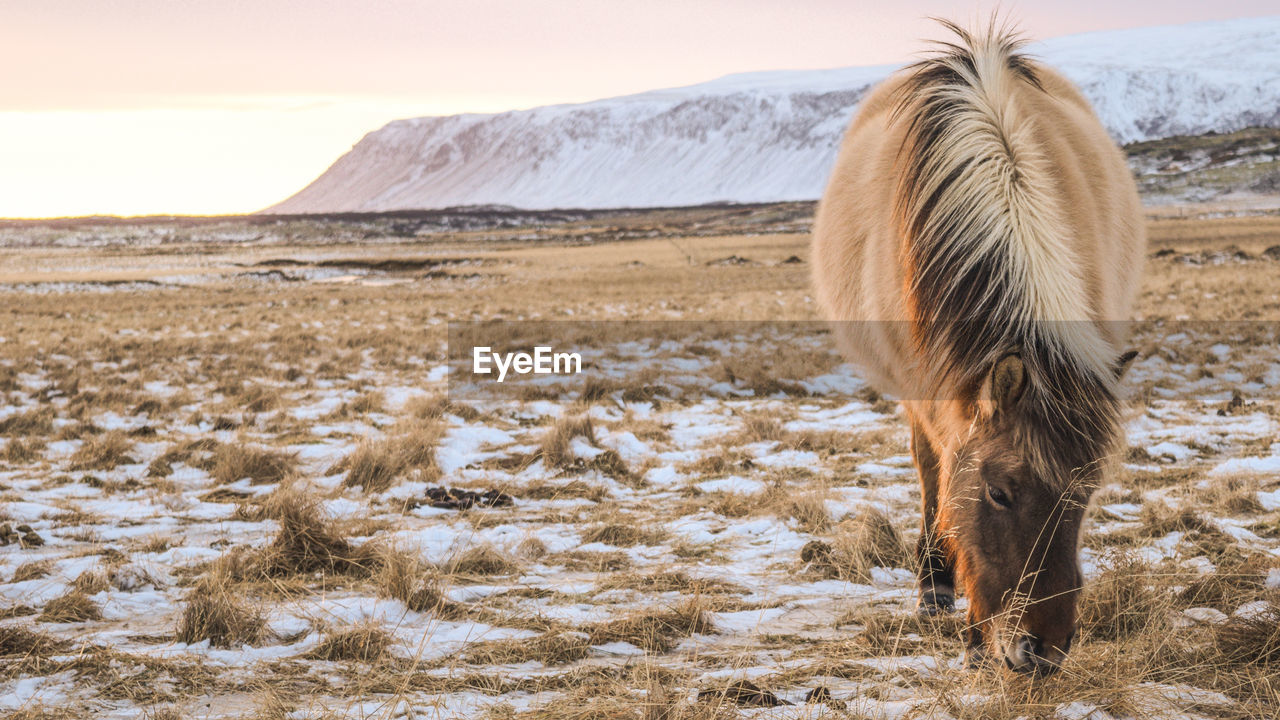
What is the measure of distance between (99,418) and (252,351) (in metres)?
5.39

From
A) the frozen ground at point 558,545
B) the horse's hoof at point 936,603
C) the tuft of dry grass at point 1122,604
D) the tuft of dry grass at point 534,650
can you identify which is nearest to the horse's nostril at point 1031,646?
the frozen ground at point 558,545

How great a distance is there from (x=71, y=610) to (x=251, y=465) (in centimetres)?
292

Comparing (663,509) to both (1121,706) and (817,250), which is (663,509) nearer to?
(817,250)

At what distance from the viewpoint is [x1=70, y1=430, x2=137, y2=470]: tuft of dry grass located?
673cm

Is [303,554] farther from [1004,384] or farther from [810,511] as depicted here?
[1004,384]

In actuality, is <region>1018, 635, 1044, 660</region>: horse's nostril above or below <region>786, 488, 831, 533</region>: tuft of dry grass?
above

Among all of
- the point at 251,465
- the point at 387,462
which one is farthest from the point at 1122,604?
the point at 251,465

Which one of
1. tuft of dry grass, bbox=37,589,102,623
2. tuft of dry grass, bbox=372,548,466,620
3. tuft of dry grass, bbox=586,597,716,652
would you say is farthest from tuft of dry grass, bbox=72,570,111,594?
tuft of dry grass, bbox=586,597,716,652

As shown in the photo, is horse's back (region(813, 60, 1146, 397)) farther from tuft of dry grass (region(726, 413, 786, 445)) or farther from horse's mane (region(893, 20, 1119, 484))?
tuft of dry grass (region(726, 413, 786, 445))

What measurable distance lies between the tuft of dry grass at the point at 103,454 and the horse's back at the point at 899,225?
5625 mm

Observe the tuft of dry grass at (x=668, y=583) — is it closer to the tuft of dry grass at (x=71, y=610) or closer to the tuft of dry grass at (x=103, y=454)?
the tuft of dry grass at (x=71, y=610)

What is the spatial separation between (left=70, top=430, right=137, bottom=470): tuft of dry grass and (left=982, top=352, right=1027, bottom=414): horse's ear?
21.6 ft

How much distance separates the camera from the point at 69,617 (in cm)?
365

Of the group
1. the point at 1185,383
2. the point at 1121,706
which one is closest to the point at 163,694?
the point at 1121,706
